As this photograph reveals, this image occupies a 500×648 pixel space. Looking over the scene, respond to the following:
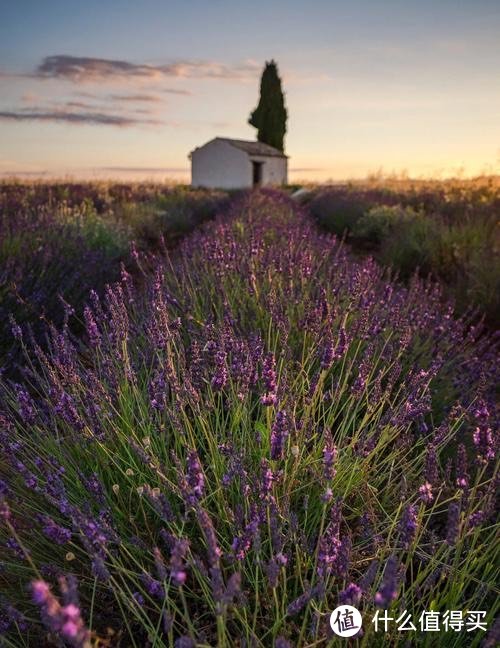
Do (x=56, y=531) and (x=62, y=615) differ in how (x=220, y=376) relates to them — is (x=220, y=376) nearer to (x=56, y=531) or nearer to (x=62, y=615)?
(x=56, y=531)

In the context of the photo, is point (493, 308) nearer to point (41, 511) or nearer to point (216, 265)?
point (216, 265)

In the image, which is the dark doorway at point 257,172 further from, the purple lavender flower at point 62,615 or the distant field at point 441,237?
the purple lavender flower at point 62,615

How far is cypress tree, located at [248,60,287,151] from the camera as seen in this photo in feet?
137

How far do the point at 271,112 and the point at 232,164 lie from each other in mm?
8087

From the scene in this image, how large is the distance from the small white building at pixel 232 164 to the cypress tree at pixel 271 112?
2.53 metres

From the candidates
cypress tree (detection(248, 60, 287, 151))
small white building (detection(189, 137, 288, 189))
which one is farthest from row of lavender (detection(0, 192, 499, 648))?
cypress tree (detection(248, 60, 287, 151))

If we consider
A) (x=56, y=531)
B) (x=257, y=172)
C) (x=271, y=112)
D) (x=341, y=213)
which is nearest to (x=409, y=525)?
(x=56, y=531)

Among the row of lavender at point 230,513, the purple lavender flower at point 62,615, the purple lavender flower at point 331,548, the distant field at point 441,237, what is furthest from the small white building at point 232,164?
the purple lavender flower at point 62,615

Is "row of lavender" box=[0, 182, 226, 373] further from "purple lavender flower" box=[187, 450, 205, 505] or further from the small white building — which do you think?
the small white building

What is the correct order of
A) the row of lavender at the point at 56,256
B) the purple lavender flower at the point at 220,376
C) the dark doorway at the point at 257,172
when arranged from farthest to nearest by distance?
1. the dark doorway at the point at 257,172
2. the row of lavender at the point at 56,256
3. the purple lavender flower at the point at 220,376

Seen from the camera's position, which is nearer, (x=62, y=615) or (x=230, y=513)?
(x=62, y=615)

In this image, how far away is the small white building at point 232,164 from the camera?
119 ft

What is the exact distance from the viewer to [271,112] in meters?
42.3

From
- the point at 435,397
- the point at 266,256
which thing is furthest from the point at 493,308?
the point at 435,397
